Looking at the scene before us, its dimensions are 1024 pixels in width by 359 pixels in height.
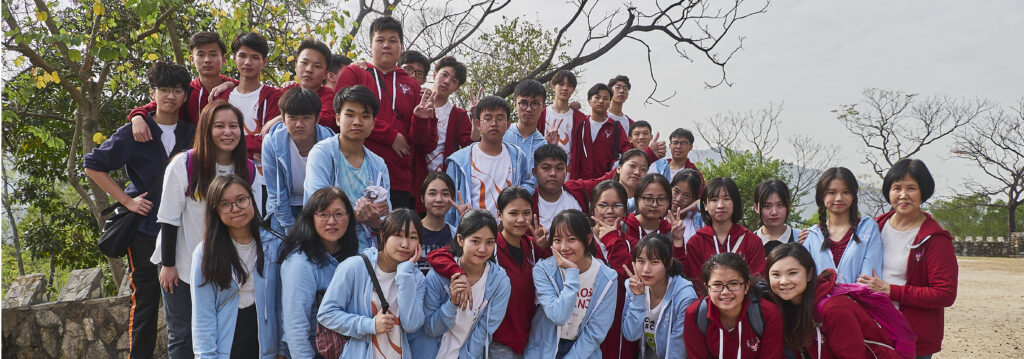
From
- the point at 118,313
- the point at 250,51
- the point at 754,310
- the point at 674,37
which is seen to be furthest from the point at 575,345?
the point at 674,37

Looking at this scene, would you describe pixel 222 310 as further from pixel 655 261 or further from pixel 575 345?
pixel 655 261

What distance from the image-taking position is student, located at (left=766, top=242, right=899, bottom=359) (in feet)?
10.8

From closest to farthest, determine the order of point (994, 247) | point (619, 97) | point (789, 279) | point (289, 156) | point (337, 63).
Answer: point (789, 279) → point (289, 156) → point (337, 63) → point (619, 97) → point (994, 247)

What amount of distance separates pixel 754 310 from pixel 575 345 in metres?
0.93

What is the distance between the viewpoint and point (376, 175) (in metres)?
3.80

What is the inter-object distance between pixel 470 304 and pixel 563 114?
119 inches

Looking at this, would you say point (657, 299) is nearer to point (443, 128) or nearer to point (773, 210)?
point (773, 210)

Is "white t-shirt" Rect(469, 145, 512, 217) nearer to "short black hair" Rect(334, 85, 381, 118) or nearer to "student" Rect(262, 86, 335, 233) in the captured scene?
"short black hair" Rect(334, 85, 381, 118)

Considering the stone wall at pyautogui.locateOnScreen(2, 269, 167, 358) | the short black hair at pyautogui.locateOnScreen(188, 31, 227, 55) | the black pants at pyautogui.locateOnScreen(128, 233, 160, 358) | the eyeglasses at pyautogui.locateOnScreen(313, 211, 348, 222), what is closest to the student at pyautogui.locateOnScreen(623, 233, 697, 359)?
the eyeglasses at pyautogui.locateOnScreen(313, 211, 348, 222)

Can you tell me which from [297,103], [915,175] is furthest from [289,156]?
[915,175]

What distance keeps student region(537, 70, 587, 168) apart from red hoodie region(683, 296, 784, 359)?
8.77 ft

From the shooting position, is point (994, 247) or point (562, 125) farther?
point (994, 247)

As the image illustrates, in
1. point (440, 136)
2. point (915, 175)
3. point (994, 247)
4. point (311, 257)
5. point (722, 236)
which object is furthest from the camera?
point (994, 247)

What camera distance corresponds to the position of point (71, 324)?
5.20 meters
